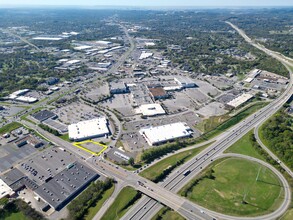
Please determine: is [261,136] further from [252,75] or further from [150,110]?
[252,75]

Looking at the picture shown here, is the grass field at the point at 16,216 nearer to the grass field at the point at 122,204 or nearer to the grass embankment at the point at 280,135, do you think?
the grass field at the point at 122,204

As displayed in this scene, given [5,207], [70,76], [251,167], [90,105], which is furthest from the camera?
[70,76]

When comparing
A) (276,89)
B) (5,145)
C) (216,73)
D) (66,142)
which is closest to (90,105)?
(66,142)

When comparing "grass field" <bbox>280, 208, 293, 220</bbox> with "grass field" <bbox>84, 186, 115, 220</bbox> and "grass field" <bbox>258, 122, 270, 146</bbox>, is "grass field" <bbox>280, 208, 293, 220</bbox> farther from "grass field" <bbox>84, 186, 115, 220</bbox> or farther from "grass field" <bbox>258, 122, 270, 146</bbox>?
"grass field" <bbox>84, 186, 115, 220</bbox>

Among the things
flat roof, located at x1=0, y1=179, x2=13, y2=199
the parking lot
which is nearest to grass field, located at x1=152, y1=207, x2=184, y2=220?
flat roof, located at x1=0, y1=179, x2=13, y2=199

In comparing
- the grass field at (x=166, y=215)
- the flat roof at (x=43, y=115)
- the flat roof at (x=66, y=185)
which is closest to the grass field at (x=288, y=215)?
the grass field at (x=166, y=215)

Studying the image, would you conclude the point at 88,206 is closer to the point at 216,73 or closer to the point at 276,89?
the point at 276,89
